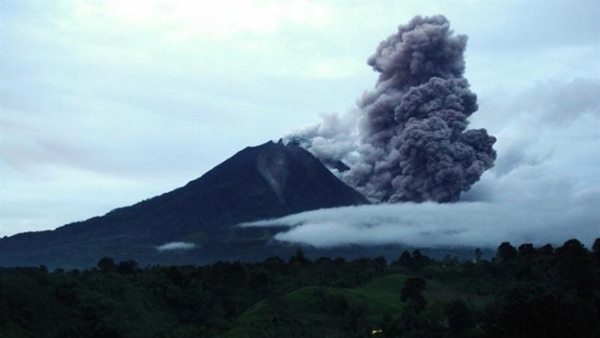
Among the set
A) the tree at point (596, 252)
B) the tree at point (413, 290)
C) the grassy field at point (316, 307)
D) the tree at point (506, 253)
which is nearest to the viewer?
the grassy field at point (316, 307)

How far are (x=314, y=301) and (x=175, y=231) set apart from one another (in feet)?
332

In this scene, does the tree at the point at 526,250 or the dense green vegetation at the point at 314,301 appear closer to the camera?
the dense green vegetation at the point at 314,301

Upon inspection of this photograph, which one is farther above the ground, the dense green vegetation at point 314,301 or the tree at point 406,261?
the tree at point 406,261

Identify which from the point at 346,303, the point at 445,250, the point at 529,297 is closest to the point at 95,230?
the point at 445,250

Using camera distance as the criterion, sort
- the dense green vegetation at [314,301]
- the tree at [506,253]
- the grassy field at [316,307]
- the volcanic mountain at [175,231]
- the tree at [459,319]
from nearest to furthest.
Answer: the dense green vegetation at [314,301] → the tree at [459,319] → the grassy field at [316,307] → the tree at [506,253] → the volcanic mountain at [175,231]

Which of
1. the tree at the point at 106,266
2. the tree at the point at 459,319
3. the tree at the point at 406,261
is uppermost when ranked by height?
the tree at the point at 106,266

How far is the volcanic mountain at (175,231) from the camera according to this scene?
6349 inches

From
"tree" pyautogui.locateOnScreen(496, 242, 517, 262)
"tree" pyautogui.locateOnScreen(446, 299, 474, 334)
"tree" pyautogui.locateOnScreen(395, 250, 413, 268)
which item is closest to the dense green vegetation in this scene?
"tree" pyautogui.locateOnScreen(446, 299, 474, 334)

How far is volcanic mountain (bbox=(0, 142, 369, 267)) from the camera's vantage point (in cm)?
16126

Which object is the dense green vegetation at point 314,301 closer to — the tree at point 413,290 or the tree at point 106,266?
the tree at point 413,290

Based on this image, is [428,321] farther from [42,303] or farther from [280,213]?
[280,213]

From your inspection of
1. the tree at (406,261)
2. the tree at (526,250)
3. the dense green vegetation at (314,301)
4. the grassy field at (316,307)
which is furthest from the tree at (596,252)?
the tree at (406,261)

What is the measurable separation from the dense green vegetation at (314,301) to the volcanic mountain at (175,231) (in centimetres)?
6632

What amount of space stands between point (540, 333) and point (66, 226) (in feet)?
515
